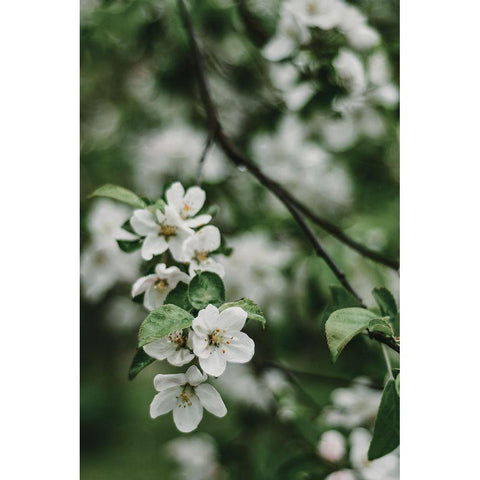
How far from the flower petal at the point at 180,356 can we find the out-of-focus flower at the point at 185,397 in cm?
3

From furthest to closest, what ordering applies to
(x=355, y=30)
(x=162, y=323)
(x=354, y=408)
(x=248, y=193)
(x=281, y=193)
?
(x=248, y=193) < (x=354, y=408) < (x=355, y=30) < (x=281, y=193) < (x=162, y=323)

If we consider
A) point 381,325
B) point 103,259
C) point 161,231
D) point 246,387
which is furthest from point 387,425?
point 246,387

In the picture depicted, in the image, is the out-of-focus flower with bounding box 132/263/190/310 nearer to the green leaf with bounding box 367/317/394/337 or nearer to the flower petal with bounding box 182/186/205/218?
the flower petal with bounding box 182/186/205/218

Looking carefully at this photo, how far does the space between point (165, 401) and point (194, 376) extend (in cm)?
5

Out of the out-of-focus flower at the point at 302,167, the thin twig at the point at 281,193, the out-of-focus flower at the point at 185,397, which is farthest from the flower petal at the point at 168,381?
the out-of-focus flower at the point at 302,167

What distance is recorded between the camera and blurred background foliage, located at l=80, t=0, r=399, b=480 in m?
1.01

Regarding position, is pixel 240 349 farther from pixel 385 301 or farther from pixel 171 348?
pixel 385 301

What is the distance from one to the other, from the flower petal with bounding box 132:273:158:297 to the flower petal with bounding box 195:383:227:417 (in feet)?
0.39

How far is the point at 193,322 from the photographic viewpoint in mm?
529

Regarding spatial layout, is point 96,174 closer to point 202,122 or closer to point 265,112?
point 202,122
